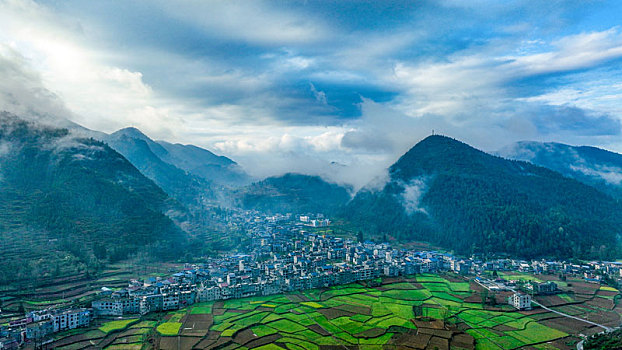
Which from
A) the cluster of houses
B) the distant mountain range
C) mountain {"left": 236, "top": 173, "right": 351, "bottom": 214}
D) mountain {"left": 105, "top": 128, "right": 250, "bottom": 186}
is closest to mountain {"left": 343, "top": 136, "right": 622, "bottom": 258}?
the distant mountain range

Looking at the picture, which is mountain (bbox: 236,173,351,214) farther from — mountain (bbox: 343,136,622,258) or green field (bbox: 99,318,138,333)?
green field (bbox: 99,318,138,333)

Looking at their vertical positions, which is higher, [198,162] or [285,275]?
[198,162]

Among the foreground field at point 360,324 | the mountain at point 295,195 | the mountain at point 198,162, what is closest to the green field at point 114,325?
the foreground field at point 360,324

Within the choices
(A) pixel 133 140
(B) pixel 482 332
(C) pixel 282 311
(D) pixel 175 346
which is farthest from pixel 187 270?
(A) pixel 133 140

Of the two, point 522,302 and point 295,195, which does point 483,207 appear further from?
point 295,195

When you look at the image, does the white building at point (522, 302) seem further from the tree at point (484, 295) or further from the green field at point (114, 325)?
the green field at point (114, 325)

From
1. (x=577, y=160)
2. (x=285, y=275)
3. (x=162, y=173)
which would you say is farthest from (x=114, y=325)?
(x=577, y=160)
